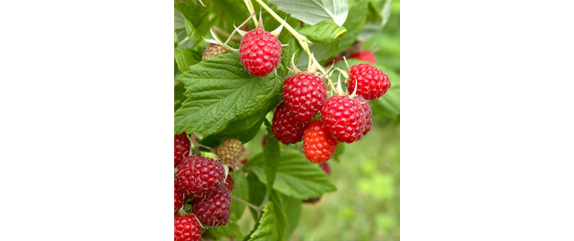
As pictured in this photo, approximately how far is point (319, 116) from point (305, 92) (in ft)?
0.36

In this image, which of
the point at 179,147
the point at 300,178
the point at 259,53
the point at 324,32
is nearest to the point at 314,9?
the point at 324,32

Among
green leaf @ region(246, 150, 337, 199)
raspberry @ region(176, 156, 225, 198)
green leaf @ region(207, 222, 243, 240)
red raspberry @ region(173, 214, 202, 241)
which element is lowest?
green leaf @ region(207, 222, 243, 240)

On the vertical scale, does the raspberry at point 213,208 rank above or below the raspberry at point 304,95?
below

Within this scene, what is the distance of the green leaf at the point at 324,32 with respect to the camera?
0.79m

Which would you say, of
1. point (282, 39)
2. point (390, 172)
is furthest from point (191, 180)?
point (390, 172)

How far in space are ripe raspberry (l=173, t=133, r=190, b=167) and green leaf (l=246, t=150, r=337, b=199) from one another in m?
0.44

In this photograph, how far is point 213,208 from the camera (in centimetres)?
85

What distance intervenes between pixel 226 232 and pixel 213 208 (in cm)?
31

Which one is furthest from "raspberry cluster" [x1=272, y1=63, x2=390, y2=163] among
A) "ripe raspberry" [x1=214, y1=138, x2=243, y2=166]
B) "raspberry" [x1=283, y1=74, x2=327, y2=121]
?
"ripe raspberry" [x1=214, y1=138, x2=243, y2=166]

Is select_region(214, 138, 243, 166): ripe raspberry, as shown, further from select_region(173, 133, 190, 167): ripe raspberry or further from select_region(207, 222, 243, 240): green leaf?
select_region(207, 222, 243, 240): green leaf

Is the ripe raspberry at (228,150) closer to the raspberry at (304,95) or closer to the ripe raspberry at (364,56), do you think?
the raspberry at (304,95)

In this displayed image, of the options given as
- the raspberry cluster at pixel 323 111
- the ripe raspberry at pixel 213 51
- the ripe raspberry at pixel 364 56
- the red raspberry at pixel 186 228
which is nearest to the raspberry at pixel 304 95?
the raspberry cluster at pixel 323 111

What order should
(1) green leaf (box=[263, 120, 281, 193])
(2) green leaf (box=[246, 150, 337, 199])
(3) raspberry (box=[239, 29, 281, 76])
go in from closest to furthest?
(3) raspberry (box=[239, 29, 281, 76])
(1) green leaf (box=[263, 120, 281, 193])
(2) green leaf (box=[246, 150, 337, 199])

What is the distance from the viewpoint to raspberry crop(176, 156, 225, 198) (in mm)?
786
